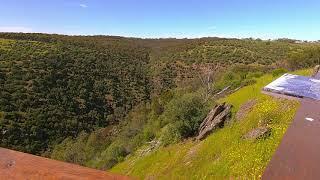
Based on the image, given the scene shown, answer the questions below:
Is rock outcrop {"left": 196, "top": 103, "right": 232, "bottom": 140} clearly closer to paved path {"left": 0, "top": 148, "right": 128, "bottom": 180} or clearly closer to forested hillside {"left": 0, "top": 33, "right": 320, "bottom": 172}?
forested hillside {"left": 0, "top": 33, "right": 320, "bottom": 172}

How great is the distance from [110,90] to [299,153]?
283 ft

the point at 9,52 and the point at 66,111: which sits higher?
the point at 9,52

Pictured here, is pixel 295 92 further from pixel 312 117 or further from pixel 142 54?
pixel 142 54

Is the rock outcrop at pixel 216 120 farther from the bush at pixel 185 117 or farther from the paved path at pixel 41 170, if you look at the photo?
the paved path at pixel 41 170

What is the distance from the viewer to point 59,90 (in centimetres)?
7550

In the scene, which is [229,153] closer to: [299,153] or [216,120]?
[216,120]

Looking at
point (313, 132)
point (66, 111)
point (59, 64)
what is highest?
point (313, 132)

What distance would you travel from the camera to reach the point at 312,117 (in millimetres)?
1959

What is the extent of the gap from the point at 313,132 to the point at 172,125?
29894 millimetres

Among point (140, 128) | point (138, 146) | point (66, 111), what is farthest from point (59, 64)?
point (138, 146)

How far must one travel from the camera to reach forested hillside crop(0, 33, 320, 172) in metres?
41.8

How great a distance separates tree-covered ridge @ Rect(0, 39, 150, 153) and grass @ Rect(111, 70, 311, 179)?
1345 inches

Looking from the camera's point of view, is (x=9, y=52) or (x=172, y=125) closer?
(x=172, y=125)

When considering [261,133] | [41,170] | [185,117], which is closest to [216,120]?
[185,117]
